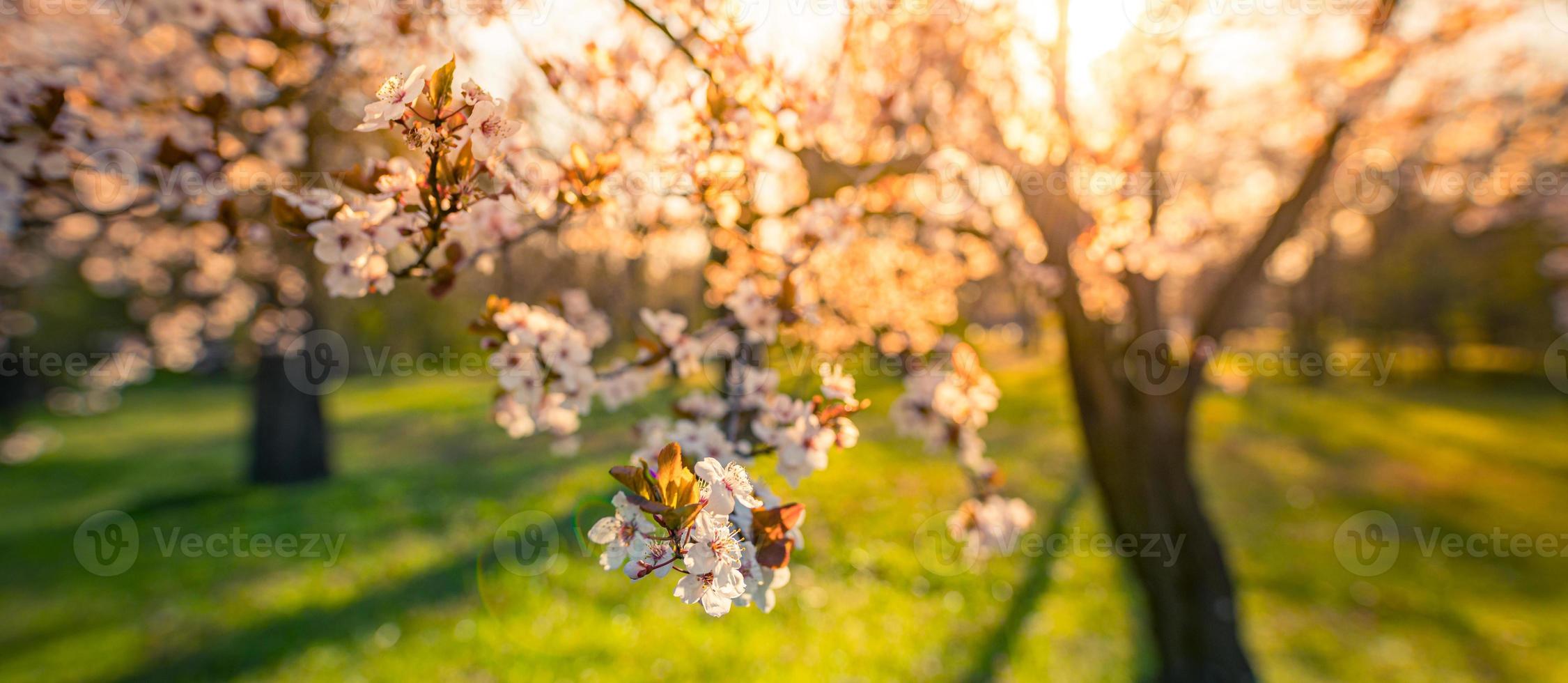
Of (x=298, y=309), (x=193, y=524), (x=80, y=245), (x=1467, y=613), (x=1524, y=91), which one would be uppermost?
(x=80, y=245)

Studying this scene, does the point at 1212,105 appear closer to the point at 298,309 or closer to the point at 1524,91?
the point at 1524,91

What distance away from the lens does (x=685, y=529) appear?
1.33 metres

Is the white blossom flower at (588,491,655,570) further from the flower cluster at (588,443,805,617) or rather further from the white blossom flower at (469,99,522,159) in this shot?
the white blossom flower at (469,99,522,159)

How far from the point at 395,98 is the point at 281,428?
33.6 feet

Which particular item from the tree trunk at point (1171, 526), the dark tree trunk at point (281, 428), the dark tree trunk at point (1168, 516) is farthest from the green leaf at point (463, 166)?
the dark tree trunk at point (281, 428)

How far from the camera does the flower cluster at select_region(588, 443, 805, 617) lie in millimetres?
1335

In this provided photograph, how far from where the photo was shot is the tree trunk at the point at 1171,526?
4.21 metres

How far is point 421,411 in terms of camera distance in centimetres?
1811

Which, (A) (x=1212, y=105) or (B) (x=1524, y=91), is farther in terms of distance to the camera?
(B) (x=1524, y=91)

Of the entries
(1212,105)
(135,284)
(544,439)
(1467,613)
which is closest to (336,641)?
(544,439)

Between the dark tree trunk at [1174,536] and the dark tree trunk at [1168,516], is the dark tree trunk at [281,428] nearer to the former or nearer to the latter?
the dark tree trunk at [1168,516]

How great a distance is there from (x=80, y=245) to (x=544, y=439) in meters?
9.33

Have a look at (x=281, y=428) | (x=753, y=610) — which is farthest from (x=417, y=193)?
(x=281, y=428)

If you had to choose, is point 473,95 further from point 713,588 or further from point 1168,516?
point 1168,516
